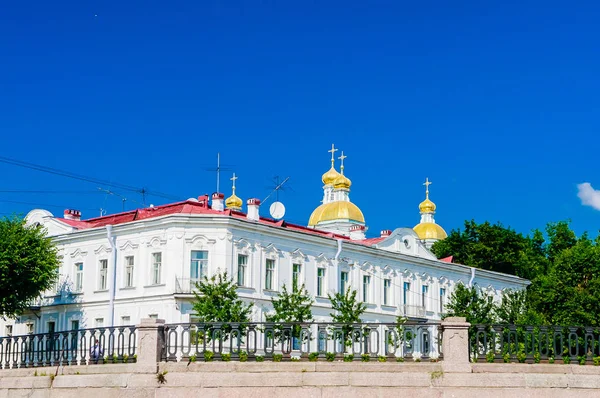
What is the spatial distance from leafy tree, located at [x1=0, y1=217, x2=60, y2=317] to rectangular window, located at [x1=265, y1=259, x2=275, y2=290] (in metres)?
10.3

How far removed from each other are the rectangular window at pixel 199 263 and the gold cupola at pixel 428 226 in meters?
41.1

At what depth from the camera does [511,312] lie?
4675 cm

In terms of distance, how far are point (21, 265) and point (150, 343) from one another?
25.7m

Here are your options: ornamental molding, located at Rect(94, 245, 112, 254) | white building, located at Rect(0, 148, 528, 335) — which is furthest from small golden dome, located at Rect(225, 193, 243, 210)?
ornamental molding, located at Rect(94, 245, 112, 254)

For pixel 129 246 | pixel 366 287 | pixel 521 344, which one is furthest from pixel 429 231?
pixel 521 344

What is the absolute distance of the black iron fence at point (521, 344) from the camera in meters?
19.0

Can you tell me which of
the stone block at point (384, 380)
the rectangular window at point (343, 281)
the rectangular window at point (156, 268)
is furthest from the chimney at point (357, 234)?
the stone block at point (384, 380)

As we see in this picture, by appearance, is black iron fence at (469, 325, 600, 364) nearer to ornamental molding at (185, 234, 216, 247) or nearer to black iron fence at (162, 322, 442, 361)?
black iron fence at (162, 322, 442, 361)

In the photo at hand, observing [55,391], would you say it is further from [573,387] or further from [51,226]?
[51,226]

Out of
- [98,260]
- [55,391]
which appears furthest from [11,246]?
[55,391]

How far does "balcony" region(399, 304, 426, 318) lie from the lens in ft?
180

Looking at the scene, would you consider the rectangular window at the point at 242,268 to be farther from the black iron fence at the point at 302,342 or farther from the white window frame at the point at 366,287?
the black iron fence at the point at 302,342

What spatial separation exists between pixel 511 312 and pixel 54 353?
100ft

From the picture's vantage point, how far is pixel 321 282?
49812 millimetres
